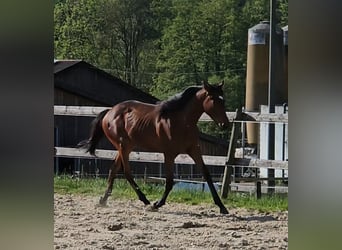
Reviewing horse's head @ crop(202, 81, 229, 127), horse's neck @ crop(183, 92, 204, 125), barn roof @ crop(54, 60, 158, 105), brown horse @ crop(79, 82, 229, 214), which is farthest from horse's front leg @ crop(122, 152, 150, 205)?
horse's head @ crop(202, 81, 229, 127)

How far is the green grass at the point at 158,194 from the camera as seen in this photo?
280 cm

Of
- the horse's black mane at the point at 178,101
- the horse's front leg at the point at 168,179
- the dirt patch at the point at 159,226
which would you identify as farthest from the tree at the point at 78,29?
the dirt patch at the point at 159,226

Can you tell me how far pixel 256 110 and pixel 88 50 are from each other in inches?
38.0

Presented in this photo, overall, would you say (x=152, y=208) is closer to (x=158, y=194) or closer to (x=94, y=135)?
(x=158, y=194)

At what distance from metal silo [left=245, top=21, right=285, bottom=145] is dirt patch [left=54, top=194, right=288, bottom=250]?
0.49 meters

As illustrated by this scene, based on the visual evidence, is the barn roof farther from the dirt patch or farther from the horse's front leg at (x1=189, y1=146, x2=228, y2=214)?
the dirt patch

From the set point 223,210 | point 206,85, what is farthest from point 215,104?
point 223,210

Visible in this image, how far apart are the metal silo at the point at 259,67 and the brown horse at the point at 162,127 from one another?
18 cm

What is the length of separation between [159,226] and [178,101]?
634mm
